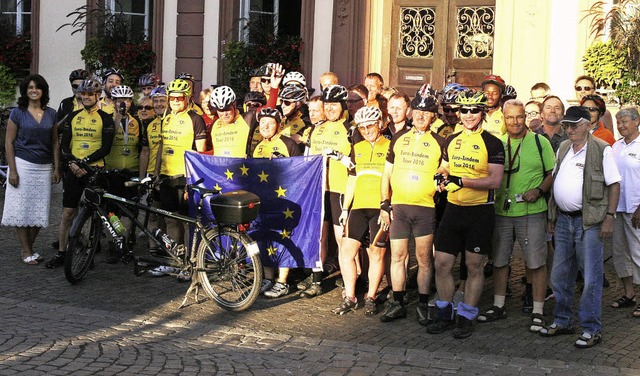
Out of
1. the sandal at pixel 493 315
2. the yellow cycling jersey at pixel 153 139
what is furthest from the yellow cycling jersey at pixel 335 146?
the yellow cycling jersey at pixel 153 139

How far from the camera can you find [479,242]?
8.39 m

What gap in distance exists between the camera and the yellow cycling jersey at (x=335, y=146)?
9.61m

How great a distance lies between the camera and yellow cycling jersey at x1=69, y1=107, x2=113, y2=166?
10805mm

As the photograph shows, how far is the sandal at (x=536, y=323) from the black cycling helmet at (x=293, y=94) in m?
3.33

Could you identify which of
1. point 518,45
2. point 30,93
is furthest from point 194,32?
point 30,93

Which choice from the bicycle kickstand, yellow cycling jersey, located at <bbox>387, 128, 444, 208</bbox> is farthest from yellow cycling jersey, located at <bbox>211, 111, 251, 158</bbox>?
yellow cycling jersey, located at <bbox>387, 128, 444, 208</bbox>

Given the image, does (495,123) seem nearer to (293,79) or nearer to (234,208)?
(293,79)

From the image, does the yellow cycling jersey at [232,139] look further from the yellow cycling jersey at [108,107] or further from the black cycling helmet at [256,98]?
the yellow cycling jersey at [108,107]

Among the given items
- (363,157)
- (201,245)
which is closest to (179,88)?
(201,245)

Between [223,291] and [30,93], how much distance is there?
3.31 meters

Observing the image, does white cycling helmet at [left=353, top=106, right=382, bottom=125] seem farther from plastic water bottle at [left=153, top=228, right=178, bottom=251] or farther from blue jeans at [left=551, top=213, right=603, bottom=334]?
plastic water bottle at [left=153, top=228, right=178, bottom=251]

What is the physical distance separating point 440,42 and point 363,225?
730 centimetres

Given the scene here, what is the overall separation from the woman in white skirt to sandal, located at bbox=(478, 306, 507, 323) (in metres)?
4.81

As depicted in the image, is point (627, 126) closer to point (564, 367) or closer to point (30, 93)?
point (564, 367)
